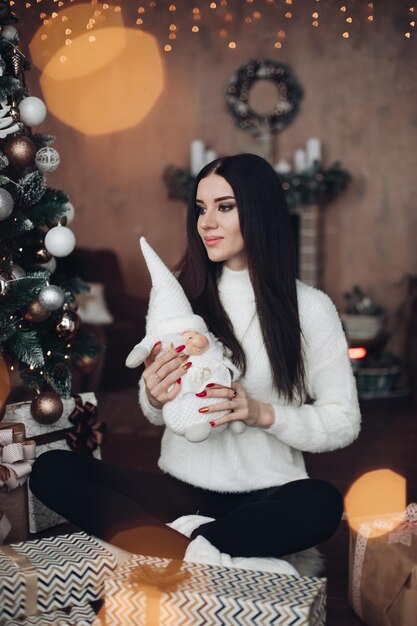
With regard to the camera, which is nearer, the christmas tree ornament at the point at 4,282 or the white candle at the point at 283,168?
the christmas tree ornament at the point at 4,282

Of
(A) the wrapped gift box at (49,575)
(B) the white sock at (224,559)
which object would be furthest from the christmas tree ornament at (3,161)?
(B) the white sock at (224,559)

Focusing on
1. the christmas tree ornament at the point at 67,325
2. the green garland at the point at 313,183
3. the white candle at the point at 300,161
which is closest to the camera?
the christmas tree ornament at the point at 67,325

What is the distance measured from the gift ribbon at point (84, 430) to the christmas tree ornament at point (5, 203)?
0.63 m

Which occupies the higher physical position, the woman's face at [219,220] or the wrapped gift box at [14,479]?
the woman's face at [219,220]

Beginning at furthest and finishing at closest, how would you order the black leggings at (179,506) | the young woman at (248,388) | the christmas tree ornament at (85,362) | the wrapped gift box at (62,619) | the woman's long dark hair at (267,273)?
the christmas tree ornament at (85,362), the woman's long dark hair at (267,273), the young woman at (248,388), the black leggings at (179,506), the wrapped gift box at (62,619)

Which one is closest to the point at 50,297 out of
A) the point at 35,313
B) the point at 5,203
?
the point at 35,313

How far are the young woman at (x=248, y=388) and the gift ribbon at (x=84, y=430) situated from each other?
0.40 metres

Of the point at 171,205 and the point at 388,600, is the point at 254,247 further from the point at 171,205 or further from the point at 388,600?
the point at 171,205

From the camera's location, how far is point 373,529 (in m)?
1.64

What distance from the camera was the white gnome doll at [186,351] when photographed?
1.60 meters

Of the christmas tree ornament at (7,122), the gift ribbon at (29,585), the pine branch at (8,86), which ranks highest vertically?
the pine branch at (8,86)

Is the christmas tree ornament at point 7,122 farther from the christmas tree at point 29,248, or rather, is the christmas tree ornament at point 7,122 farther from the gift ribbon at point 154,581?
the gift ribbon at point 154,581

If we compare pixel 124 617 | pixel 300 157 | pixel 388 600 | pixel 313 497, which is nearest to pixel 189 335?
pixel 313 497

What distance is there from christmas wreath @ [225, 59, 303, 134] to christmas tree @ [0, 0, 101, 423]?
334 centimetres
